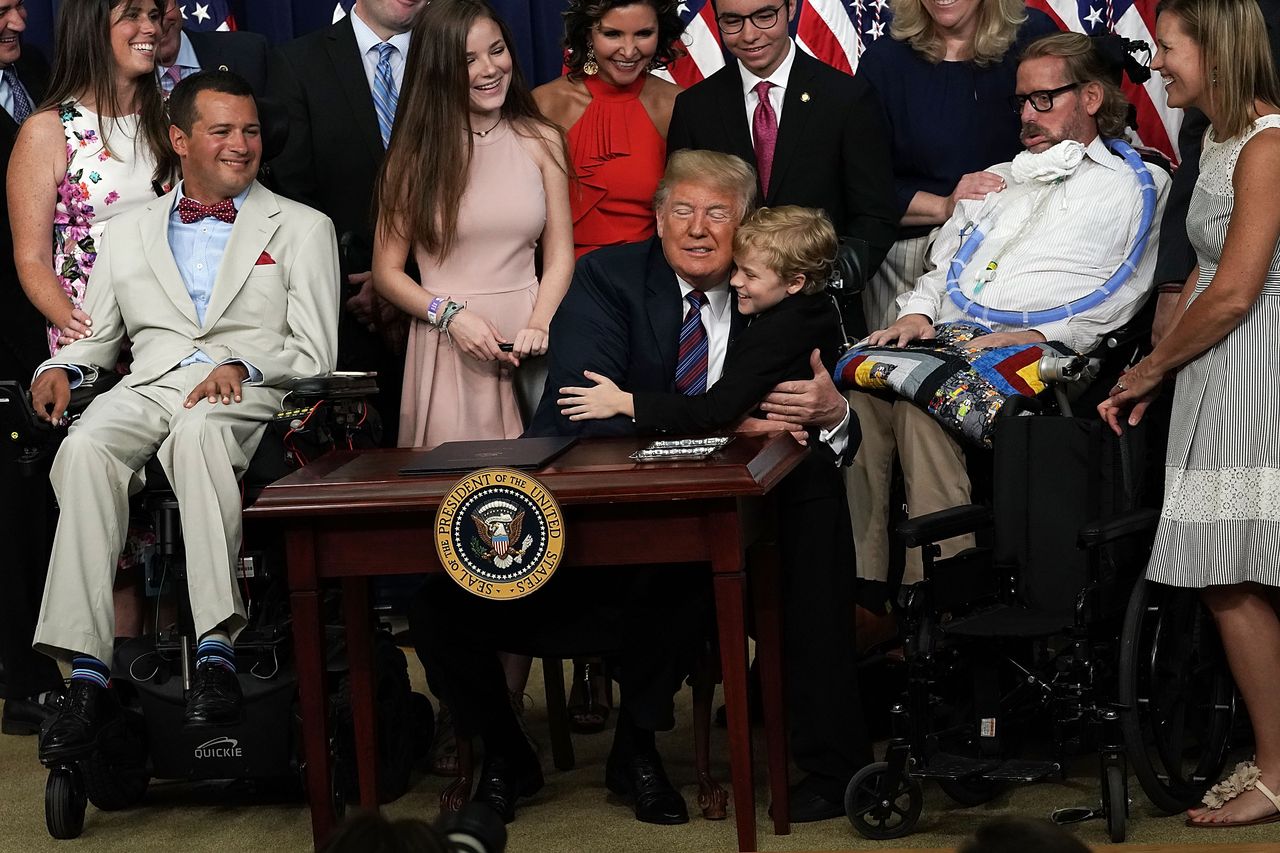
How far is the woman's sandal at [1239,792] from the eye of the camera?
10.9 feet

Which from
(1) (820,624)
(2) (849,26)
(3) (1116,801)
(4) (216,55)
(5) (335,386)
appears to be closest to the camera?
(3) (1116,801)

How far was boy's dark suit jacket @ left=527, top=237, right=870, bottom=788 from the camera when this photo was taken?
3434 mm

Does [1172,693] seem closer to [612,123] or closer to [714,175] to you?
[714,175]

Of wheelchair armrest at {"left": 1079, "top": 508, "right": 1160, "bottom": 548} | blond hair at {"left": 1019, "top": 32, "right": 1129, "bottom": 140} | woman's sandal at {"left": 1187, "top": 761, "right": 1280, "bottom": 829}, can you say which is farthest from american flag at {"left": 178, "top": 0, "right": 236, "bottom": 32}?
woman's sandal at {"left": 1187, "top": 761, "right": 1280, "bottom": 829}

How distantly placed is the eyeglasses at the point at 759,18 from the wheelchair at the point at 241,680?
4.39ft

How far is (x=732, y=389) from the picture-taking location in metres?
3.44

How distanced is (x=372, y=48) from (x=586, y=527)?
6.58 ft

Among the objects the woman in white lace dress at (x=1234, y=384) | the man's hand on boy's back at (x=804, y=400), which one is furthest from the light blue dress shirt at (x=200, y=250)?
the woman in white lace dress at (x=1234, y=384)

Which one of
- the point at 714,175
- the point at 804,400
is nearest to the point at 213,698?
the point at 804,400

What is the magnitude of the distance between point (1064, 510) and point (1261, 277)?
64 centimetres

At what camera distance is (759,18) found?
14.1ft

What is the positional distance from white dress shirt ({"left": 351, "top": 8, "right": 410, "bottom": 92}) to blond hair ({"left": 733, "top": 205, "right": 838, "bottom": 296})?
151cm

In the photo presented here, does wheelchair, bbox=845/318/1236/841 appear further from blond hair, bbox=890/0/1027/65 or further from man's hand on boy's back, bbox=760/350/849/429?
blond hair, bbox=890/0/1027/65

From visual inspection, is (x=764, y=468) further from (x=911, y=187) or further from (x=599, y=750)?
(x=911, y=187)
